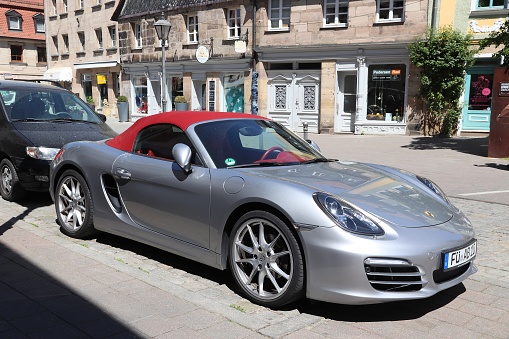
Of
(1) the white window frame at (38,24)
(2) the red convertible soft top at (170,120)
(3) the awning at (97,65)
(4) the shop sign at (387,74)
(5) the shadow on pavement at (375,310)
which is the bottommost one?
(5) the shadow on pavement at (375,310)

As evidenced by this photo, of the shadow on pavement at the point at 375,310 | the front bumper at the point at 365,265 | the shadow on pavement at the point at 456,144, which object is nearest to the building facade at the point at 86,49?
the shadow on pavement at the point at 456,144

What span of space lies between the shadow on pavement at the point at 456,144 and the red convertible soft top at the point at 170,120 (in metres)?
10.9

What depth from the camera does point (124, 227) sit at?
4871mm

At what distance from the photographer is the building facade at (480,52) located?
56.6ft

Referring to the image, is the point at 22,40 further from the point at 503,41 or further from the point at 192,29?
the point at 503,41

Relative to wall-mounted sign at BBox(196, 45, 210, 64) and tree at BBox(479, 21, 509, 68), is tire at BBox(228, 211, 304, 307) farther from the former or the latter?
wall-mounted sign at BBox(196, 45, 210, 64)

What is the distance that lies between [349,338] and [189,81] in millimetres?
24197

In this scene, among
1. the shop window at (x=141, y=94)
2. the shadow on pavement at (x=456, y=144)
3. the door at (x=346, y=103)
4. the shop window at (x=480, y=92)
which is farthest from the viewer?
the shop window at (x=141, y=94)

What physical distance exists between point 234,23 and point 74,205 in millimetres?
20137

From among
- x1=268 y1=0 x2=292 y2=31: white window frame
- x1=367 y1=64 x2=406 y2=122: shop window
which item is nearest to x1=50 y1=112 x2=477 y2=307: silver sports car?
→ x1=367 y1=64 x2=406 y2=122: shop window

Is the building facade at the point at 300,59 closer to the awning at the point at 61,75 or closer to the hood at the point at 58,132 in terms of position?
the awning at the point at 61,75

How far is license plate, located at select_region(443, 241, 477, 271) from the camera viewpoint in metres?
3.50

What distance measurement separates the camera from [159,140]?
4828mm

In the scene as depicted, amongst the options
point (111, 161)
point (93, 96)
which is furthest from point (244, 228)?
point (93, 96)
